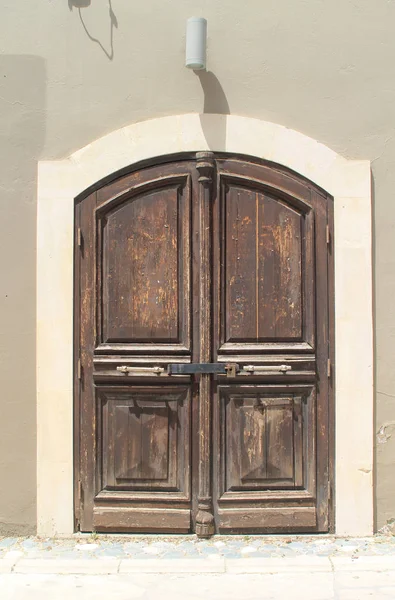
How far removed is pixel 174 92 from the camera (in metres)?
4.69

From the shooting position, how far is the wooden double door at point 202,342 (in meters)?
4.68

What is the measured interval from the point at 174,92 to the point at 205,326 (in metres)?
1.66

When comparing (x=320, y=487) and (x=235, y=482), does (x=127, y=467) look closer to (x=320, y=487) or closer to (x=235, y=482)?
(x=235, y=482)

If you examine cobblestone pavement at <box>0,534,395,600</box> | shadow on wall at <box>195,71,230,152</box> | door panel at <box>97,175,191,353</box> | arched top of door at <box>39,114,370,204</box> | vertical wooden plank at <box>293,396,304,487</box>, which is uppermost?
shadow on wall at <box>195,71,230,152</box>

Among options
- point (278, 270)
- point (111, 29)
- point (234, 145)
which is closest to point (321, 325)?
point (278, 270)

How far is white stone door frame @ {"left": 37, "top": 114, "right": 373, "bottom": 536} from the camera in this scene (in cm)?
464

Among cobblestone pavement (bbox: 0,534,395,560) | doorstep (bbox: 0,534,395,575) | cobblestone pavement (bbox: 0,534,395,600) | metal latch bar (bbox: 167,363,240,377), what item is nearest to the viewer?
cobblestone pavement (bbox: 0,534,395,600)

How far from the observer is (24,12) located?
4.70 m

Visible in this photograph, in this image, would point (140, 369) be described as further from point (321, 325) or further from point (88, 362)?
point (321, 325)

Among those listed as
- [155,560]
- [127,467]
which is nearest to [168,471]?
[127,467]

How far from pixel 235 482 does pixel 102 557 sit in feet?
3.39

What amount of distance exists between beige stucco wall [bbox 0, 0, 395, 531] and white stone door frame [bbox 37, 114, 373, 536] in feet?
0.28

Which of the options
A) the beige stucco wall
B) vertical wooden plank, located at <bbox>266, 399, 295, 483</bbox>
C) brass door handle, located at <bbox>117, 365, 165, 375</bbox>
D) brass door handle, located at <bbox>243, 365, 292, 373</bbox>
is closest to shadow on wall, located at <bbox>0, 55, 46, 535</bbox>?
the beige stucco wall

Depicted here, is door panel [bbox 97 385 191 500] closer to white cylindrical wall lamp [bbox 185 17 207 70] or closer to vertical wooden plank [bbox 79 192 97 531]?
vertical wooden plank [bbox 79 192 97 531]
